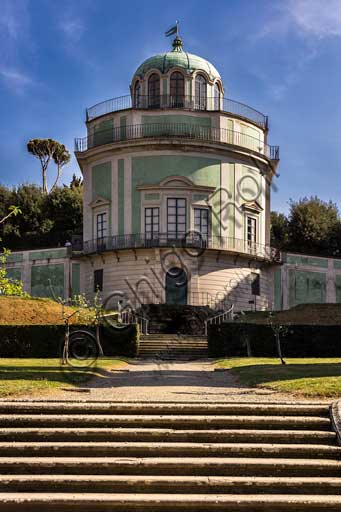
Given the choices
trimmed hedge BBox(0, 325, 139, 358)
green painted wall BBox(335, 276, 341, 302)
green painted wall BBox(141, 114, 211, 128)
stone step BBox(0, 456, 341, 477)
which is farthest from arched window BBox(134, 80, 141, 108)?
stone step BBox(0, 456, 341, 477)

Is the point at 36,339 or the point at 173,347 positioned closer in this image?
the point at 36,339

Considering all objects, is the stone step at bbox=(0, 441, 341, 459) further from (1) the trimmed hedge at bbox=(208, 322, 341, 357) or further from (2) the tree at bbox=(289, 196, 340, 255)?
(2) the tree at bbox=(289, 196, 340, 255)

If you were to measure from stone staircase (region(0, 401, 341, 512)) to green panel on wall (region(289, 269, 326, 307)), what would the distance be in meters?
38.7

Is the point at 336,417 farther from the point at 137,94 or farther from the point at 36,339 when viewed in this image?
the point at 137,94

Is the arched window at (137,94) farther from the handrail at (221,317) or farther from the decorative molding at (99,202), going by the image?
the handrail at (221,317)

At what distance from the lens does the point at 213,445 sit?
994cm

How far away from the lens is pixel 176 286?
44.8 m

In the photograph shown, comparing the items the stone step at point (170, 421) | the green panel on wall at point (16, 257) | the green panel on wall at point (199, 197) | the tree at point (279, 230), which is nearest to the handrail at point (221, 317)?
the green panel on wall at point (199, 197)

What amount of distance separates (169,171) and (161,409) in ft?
116

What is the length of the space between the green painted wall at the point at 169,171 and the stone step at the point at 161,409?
34322 millimetres

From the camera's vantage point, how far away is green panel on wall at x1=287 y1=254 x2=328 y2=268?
164 ft

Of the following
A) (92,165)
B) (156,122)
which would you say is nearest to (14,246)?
(92,165)

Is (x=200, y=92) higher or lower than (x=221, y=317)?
higher

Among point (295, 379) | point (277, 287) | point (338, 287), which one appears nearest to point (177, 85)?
point (277, 287)
